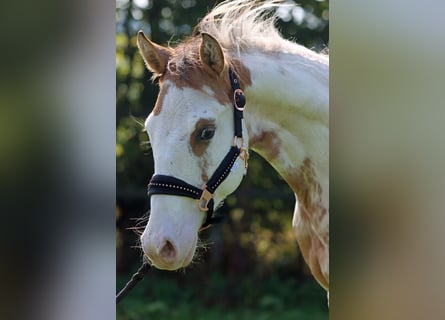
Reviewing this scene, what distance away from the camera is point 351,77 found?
6.00ft

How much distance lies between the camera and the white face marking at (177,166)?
72.9 inches

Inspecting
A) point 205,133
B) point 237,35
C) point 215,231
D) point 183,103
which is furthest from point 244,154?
point 215,231

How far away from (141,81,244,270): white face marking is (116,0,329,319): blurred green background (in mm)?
317

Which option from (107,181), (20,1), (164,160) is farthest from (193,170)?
(20,1)

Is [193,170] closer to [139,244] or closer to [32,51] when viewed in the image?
[139,244]

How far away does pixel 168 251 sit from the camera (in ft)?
6.08

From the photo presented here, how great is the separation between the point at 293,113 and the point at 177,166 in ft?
1.43

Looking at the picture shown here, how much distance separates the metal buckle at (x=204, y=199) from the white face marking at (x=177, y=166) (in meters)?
0.01

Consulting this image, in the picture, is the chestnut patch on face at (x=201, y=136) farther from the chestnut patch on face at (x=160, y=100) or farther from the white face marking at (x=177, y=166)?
the chestnut patch on face at (x=160, y=100)

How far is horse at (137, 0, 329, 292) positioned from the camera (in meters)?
1.86

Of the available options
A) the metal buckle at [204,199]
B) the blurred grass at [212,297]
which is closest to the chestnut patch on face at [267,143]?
the metal buckle at [204,199]

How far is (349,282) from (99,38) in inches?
41.2

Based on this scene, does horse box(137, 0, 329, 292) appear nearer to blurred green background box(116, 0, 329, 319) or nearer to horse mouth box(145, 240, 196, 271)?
horse mouth box(145, 240, 196, 271)

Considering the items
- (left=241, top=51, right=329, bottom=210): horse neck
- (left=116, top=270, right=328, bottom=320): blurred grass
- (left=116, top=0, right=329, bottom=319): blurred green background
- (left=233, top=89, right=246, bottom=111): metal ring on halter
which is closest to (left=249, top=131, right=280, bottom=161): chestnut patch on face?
(left=241, top=51, right=329, bottom=210): horse neck
